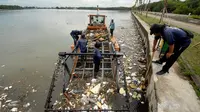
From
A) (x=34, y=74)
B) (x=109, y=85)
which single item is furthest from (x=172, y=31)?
(x=34, y=74)

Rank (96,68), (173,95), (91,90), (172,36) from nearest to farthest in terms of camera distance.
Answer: (173,95) < (172,36) < (91,90) < (96,68)

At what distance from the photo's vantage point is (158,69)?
4.30 metres

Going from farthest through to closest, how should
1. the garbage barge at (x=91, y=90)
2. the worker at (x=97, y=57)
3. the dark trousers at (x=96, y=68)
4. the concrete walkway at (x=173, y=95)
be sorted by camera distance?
1. the dark trousers at (x=96, y=68)
2. the worker at (x=97, y=57)
3. the garbage barge at (x=91, y=90)
4. the concrete walkway at (x=173, y=95)

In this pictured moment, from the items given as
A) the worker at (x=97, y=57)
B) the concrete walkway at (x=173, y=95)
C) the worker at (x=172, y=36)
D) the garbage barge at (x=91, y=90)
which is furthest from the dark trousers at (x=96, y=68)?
the worker at (x=172, y=36)

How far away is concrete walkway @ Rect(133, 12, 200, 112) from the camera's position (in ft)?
9.06

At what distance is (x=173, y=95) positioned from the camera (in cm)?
312

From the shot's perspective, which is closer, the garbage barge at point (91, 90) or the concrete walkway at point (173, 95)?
the concrete walkway at point (173, 95)

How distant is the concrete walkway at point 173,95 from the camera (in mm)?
2762

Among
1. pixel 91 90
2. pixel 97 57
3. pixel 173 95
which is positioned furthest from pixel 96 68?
pixel 173 95

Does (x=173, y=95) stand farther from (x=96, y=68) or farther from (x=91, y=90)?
(x=96, y=68)

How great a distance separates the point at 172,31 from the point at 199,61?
2.88 m

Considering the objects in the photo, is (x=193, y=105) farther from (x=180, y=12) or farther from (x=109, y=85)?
(x=180, y=12)

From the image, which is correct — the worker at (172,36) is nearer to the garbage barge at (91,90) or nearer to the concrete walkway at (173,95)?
the concrete walkway at (173,95)

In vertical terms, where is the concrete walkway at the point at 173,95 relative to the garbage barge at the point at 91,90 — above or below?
above
